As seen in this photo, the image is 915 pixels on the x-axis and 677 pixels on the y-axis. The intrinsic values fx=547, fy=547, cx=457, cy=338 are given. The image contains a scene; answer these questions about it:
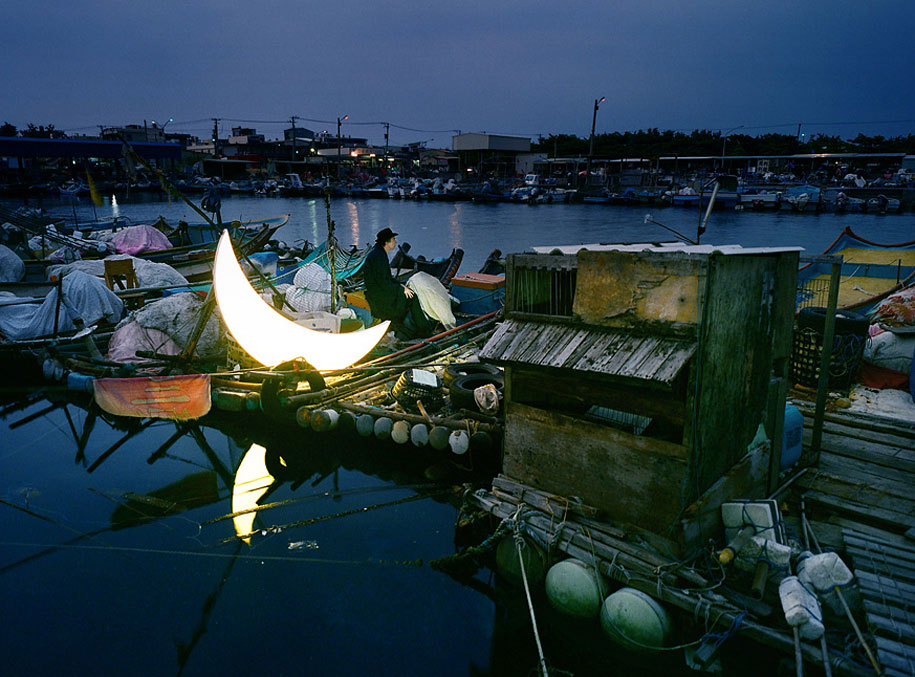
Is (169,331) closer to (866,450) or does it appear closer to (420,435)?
(420,435)

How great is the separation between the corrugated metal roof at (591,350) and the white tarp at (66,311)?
483 inches

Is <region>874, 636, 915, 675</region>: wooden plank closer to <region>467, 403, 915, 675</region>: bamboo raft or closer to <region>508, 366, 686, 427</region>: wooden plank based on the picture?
<region>467, 403, 915, 675</region>: bamboo raft

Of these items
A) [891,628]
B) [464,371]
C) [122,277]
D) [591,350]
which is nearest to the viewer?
[891,628]

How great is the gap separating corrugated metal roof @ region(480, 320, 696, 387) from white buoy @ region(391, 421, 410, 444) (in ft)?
10.6

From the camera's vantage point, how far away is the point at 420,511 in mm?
8227

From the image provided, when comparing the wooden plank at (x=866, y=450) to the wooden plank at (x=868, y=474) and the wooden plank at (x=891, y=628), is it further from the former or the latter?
the wooden plank at (x=891, y=628)

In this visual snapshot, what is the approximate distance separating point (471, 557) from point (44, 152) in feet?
140

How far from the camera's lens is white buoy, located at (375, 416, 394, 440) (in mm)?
9055

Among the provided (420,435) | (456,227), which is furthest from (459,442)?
(456,227)

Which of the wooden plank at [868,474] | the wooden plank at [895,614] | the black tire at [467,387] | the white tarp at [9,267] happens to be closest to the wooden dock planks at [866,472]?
the wooden plank at [868,474]

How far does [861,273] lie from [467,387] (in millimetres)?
12722

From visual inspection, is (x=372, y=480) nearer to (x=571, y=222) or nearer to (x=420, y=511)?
(x=420, y=511)

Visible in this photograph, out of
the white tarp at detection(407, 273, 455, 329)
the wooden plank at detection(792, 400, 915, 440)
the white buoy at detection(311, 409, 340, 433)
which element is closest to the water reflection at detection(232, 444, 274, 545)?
the white buoy at detection(311, 409, 340, 433)

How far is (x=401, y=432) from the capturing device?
8844 mm
